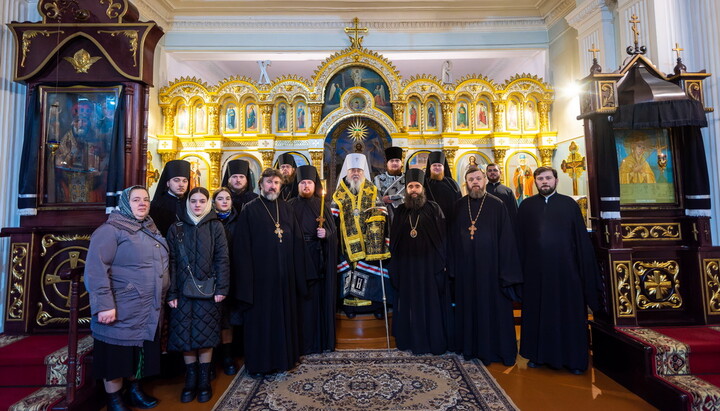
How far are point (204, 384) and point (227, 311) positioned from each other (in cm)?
69

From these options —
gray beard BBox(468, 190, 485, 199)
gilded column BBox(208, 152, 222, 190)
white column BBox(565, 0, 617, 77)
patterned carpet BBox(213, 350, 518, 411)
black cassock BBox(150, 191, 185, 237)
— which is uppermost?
white column BBox(565, 0, 617, 77)

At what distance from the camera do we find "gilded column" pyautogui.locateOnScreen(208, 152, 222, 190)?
29.5 ft

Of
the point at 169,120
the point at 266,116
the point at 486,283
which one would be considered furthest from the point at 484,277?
the point at 169,120

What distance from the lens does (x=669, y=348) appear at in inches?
124

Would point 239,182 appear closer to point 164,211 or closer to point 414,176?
point 164,211

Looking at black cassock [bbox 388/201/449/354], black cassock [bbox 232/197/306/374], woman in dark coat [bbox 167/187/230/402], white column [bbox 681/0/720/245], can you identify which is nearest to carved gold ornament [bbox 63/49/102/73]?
woman in dark coat [bbox 167/187/230/402]

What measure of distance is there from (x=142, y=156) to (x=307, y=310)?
2473 mm

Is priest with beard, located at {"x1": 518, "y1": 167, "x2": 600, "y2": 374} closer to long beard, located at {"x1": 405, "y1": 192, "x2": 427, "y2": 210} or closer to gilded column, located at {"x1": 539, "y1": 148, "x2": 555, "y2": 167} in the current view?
long beard, located at {"x1": 405, "y1": 192, "x2": 427, "y2": 210}

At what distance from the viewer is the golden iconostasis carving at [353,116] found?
8.98 metres

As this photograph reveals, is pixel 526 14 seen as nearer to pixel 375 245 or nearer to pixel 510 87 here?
pixel 510 87

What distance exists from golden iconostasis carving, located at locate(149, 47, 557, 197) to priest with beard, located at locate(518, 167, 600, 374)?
542 cm

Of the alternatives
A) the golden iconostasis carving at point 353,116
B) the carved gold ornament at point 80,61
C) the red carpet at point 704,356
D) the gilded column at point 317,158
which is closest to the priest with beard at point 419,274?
the red carpet at point 704,356

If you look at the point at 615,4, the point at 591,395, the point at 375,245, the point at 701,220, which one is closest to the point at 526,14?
Answer: the point at 615,4

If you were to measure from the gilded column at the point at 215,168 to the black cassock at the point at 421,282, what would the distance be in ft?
20.2
